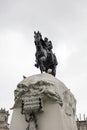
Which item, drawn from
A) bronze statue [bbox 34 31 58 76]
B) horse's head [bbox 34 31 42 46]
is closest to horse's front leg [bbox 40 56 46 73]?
bronze statue [bbox 34 31 58 76]

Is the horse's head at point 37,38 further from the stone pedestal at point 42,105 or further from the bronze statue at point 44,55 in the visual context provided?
the stone pedestal at point 42,105

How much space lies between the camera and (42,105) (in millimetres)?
9133

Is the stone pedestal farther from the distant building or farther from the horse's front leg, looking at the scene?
the distant building

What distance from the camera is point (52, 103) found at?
933cm

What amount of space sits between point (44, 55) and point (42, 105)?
2627 mm

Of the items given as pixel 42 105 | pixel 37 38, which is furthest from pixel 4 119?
pixel 42 105

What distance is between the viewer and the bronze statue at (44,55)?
36.1 feet

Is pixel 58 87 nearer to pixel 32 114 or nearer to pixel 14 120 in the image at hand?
pixel 32 114

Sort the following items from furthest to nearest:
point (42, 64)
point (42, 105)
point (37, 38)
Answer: point (37, 38) → point (42, 64) → point (42, 105)

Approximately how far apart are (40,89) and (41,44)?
262 cm

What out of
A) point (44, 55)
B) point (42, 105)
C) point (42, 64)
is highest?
point (44, 55)

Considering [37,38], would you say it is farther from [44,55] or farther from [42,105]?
[42,105]

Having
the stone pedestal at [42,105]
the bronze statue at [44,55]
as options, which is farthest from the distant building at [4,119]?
the stone pedestal at [42,105]

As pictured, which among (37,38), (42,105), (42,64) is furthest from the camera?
(37,38)
